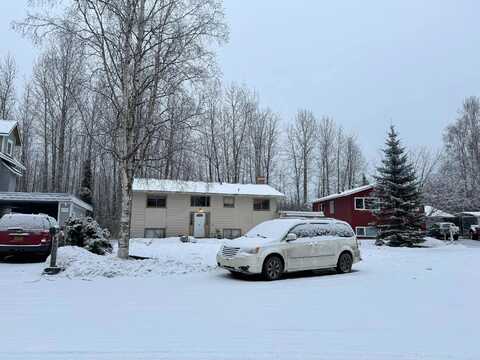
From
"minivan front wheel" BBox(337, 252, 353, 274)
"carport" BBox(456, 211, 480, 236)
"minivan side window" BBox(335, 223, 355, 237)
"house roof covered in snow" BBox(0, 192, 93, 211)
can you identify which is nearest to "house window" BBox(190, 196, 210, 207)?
"house roof covered in snow" BBox(0, 192, 93, 211)

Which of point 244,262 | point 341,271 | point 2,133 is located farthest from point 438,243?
point 2,133

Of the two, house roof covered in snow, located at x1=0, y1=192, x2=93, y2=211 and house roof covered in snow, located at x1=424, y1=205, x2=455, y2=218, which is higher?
house roof covered in snow, located at x1=0, y1=192, x2=93, y2=211

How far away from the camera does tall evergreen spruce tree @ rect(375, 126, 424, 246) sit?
76.2 ft

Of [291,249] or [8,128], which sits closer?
[291,249]

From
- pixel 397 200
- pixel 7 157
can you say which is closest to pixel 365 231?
pixel 397 200

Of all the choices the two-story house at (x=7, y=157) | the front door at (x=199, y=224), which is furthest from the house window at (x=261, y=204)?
the two-story house at (x=7, y=157)

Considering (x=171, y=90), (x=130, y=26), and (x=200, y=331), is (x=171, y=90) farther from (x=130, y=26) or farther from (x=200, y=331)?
(x=200, y=331)

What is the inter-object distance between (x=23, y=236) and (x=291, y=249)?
28.8 feet

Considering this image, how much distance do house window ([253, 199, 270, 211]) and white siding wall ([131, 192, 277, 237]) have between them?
275mm

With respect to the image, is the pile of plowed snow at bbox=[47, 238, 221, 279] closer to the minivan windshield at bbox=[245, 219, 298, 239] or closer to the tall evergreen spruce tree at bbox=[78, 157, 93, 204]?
the minivan windshield at bbox=[245, 219, 298, 239]

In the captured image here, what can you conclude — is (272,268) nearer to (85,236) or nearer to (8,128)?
(85,236)

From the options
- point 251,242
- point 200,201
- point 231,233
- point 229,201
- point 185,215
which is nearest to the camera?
point 251,242

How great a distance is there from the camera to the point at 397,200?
917 inches

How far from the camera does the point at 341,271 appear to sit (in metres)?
11.5
